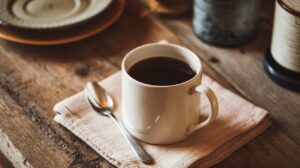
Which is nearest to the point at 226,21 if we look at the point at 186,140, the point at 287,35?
the point at 287,35

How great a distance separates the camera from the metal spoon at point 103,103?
0.64m

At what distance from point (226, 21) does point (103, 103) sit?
0.25m

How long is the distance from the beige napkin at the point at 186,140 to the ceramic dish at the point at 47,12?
166 millimetres

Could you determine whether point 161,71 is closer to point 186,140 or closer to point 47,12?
point 186,140

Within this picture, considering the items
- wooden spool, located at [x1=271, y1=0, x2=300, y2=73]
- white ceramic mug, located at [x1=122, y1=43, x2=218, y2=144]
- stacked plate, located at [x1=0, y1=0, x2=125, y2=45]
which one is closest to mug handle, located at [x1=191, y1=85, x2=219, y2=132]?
white ceramic mug, located at [x1=122, y1=43, x2=218, y2=144]

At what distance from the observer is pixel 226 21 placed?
31.4 inches

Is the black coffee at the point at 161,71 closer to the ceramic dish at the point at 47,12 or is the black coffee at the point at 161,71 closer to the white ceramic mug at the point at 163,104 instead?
the white ceramic mug at the point at 163,104

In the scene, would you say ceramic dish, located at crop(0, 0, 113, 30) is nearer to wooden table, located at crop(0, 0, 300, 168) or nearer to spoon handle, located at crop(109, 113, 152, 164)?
wooden table, located at crop(0, 0, 300, 168)

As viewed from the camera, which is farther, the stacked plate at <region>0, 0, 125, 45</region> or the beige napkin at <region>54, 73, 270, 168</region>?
the stacked plate at <region>0, 0, 125, 45</region>

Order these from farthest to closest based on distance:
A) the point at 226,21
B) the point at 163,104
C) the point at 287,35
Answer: the point at 226,21 < the point at 287,35 < the point at 163,104

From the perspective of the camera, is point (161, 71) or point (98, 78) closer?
point (161, 71)

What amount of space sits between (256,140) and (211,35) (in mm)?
233

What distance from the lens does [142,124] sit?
624 millimetres

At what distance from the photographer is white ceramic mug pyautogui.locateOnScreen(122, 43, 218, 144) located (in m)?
0.58
